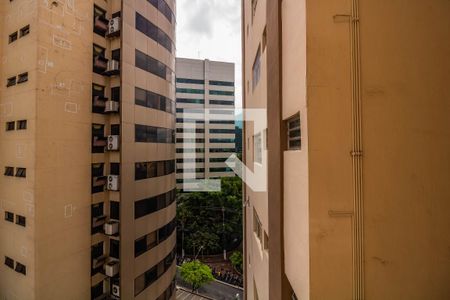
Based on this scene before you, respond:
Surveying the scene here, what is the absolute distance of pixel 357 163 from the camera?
2.57 m

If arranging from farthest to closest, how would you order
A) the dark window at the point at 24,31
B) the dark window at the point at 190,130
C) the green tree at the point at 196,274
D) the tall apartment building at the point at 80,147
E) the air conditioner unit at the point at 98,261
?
the dark window at the point at 190,130 < the green tree at the point at 196,274 < the air conditioner unit at the point at 98,261 < the dark window at the point at 24,31 < the tall apartment building at the point at 80,147

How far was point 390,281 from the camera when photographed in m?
2.54

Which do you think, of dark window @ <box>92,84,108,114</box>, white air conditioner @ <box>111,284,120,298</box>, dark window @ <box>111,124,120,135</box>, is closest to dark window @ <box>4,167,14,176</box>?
dark window @ <box>92,84,108,114</box>

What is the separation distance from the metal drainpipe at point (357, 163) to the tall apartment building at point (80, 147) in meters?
10.1

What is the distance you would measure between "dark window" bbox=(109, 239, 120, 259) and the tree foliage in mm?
18579

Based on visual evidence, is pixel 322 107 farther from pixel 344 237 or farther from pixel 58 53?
pixel 58 53

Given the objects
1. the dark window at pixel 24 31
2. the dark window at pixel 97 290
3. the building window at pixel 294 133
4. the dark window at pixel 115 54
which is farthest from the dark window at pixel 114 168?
the building window at pixel 294 133

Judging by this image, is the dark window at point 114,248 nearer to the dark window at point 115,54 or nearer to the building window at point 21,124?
the building window at point 21,124

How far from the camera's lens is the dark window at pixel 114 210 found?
10.3m

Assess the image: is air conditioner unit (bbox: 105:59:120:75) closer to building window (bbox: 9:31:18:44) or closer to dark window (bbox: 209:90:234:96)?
building window (bbox: 9:31:18:44)

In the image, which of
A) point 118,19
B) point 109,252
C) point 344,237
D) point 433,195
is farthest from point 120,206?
point 433,195

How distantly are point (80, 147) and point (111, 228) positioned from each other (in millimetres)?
4021

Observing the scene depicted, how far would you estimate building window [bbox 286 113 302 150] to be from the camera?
318 cm

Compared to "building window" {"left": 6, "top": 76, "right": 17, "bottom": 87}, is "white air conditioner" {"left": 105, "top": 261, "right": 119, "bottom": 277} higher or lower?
lower
